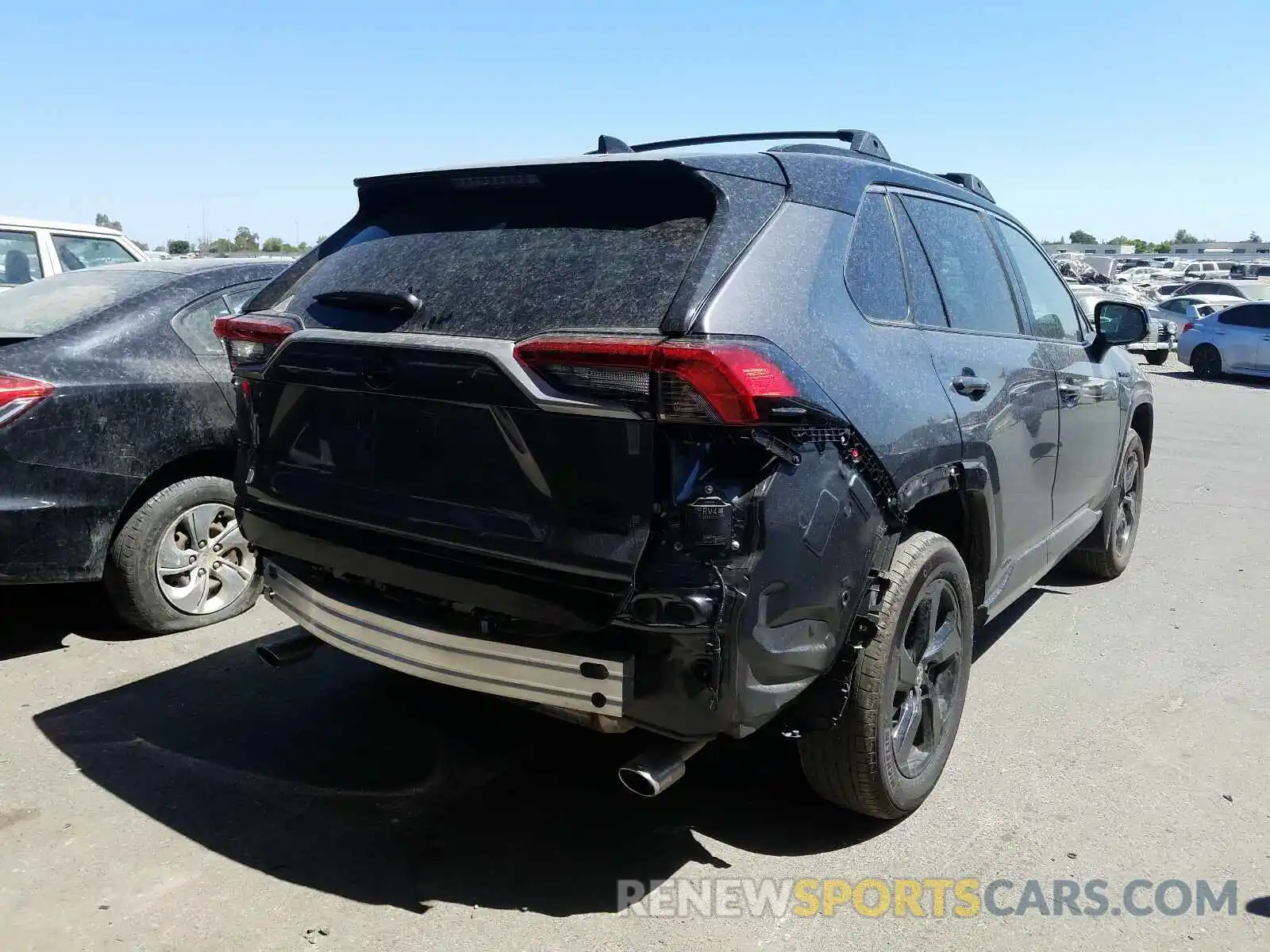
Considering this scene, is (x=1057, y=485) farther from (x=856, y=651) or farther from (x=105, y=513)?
(x=105, y=513)

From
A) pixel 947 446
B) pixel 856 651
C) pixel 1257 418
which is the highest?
pixel 947 446

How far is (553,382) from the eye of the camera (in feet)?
8.34

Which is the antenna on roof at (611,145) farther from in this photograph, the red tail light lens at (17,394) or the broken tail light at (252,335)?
the red tail light lens at (17,394)

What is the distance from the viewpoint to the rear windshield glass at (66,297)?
457cm

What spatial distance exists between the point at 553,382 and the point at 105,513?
109 inches

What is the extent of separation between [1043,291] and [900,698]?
2.39m

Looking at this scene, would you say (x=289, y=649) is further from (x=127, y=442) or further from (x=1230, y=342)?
(x=1230, y=342)

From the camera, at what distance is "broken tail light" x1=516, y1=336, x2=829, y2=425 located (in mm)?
2406

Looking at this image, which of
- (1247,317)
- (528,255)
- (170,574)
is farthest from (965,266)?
(1247,317)

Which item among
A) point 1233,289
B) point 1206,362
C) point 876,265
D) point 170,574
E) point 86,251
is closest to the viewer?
point 876,265

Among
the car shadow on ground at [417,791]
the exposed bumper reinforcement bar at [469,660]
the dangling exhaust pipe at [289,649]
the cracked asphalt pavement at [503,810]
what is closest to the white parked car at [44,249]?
the cracked asphalt pavement at [503,810]

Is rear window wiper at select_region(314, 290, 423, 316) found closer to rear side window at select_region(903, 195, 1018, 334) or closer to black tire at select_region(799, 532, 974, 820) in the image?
black tire at select_region(799, 532, 974, 820)

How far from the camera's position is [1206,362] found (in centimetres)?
1989

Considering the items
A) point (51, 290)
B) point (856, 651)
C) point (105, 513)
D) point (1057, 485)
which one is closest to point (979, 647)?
point (1057, 485)
